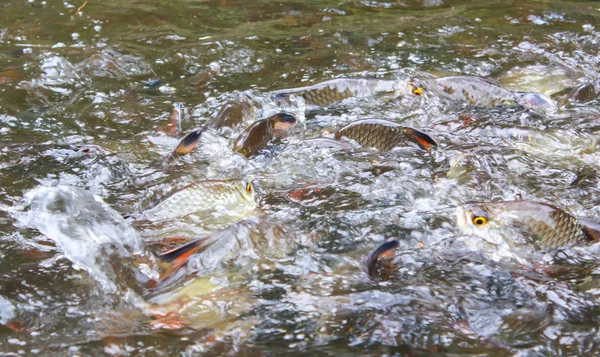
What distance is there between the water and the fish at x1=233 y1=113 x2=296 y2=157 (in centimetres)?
7

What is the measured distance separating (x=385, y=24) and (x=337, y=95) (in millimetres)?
1804

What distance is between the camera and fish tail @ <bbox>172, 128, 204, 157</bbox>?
3277 mm

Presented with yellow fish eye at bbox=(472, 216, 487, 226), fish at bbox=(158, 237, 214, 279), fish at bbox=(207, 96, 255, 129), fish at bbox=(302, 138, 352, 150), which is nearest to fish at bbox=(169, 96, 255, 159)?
fish at bbox=(207, 96, 255, 129)

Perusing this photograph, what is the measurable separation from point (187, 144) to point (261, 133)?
430 millimetres

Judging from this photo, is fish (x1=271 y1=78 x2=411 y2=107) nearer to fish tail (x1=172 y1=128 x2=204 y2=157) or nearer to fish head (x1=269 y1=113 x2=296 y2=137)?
fish head (x1=269 y1=113 x2=296 y2=137)

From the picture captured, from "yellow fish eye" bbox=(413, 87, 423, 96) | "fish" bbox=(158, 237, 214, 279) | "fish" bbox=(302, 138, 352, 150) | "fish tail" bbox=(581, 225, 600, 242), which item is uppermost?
"fish" bbox=(158, 237, 214, 279)

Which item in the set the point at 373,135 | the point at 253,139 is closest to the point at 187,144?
the point at 253,139

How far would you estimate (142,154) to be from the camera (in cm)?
345

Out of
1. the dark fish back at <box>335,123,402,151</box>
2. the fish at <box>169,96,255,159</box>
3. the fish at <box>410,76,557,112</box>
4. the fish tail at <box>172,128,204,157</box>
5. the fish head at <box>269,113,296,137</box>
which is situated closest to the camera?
the fish tail at <box>172,128,204,157</box>

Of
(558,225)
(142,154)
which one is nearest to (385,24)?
(142,154)

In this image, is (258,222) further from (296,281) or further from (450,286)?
(450,286)

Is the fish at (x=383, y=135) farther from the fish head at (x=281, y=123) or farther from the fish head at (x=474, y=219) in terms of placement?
the fish head at (x=474, y=219)

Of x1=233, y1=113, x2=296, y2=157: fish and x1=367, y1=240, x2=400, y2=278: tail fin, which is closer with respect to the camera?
x1=367, y1=240, x2=400, y2=278: tail fin

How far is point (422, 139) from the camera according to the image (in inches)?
133
